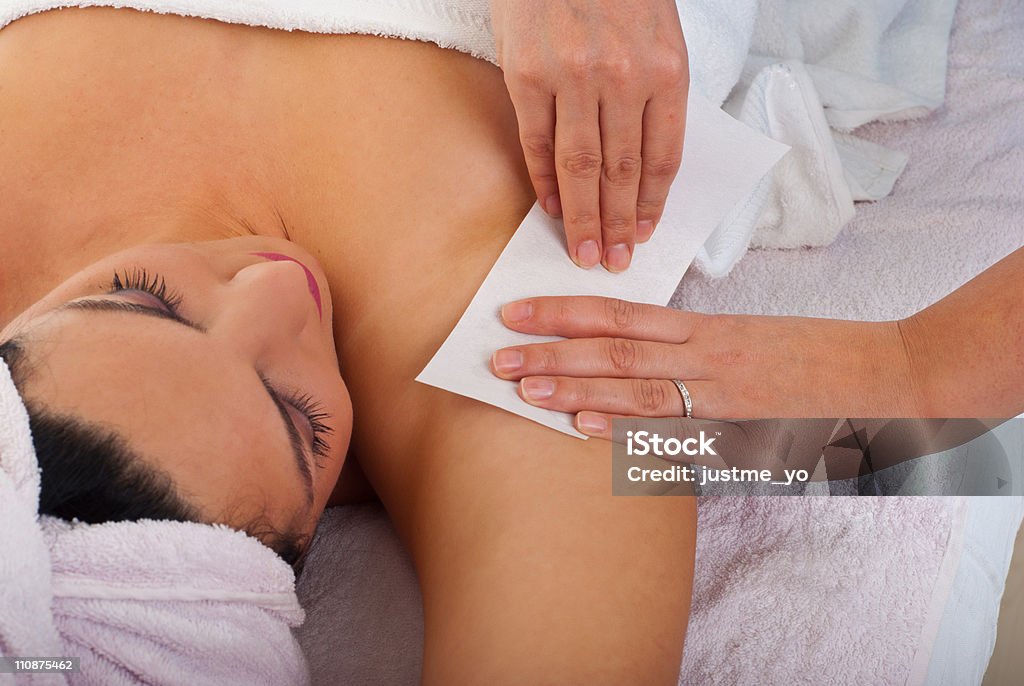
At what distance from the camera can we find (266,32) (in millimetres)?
1119

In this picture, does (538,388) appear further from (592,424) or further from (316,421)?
(316,421)

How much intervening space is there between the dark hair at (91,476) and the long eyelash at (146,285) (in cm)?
15

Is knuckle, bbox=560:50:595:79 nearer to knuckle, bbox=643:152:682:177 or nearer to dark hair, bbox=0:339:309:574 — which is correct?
knuckle, bbox=643:152:682:177

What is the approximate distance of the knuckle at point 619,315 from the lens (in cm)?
92

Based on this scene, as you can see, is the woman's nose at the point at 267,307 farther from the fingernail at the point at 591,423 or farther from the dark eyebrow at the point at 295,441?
the fingernail at the point at 591,423

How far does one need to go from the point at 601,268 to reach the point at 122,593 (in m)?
0.60

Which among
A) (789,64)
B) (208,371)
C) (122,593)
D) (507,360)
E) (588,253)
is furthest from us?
(789,64)

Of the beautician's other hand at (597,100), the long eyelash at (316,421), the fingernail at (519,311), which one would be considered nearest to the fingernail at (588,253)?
the beautician's other hand at (597,100)

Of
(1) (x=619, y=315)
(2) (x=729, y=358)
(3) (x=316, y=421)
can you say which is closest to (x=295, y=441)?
(3) (x=316, y=421)

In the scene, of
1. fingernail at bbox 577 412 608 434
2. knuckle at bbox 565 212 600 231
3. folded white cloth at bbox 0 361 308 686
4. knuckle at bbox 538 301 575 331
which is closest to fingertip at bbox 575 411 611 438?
fingernail at bbox 577 412 608 434

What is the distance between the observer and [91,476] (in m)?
0.67

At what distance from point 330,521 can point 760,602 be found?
0.50 metres

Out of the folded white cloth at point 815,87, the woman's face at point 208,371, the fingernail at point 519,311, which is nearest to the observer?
the woman's face at point 208,371

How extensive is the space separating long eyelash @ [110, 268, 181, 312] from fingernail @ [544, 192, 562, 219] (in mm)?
420
